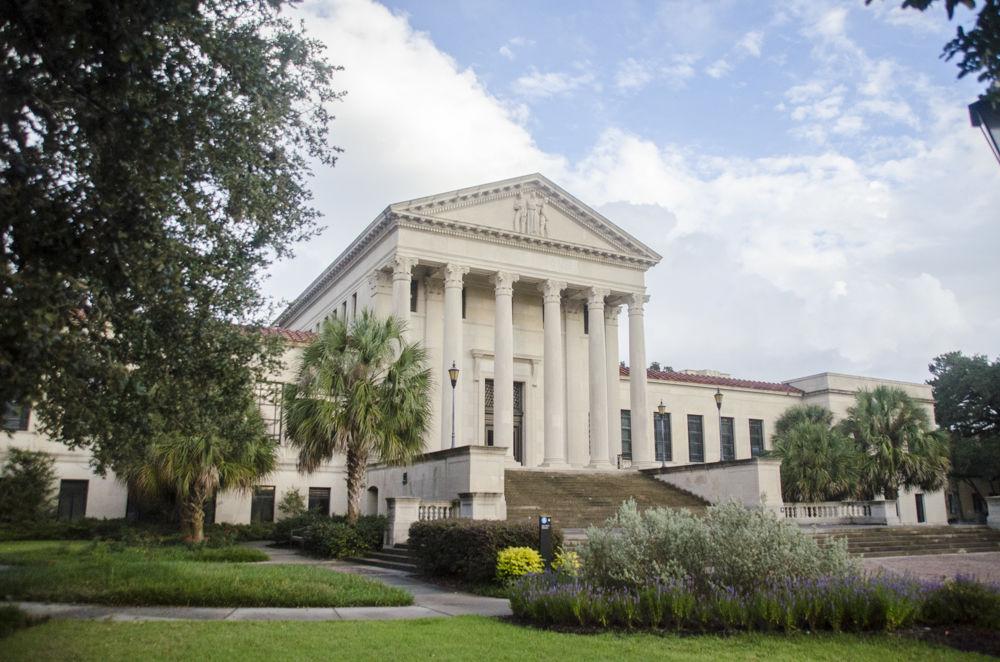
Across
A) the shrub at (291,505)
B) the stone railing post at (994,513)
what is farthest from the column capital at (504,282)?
the stone railing post at (994,513)

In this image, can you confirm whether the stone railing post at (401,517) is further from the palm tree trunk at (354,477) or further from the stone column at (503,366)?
the stone column at (503,366)

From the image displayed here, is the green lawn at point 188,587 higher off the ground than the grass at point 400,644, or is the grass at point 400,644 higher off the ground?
the green lawn at point 188,587

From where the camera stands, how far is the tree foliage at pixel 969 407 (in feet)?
187

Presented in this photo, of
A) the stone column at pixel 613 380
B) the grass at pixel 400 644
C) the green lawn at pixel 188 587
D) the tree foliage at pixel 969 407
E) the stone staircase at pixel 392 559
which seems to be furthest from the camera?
the tree foliage at pixel 969 407

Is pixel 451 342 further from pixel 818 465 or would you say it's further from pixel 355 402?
pixel 818 465

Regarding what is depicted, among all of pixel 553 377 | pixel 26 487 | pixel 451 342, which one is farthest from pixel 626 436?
pixel 26 487

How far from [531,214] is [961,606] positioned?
1195 inches

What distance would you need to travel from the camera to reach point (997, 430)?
6150 centimetres

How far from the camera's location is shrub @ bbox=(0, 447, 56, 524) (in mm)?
30250

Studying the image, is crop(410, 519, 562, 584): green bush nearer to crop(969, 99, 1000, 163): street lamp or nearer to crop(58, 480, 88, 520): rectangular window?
crop(969, 99, 1000, 163): street lamp

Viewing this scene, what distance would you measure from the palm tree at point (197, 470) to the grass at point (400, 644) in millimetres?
14492

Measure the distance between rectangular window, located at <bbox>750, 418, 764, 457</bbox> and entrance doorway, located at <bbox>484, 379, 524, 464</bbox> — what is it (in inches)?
679

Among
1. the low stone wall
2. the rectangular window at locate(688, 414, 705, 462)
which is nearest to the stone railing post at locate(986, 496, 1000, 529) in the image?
the low stone wall

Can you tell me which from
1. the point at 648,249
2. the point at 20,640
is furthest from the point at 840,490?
the point at 20,640
